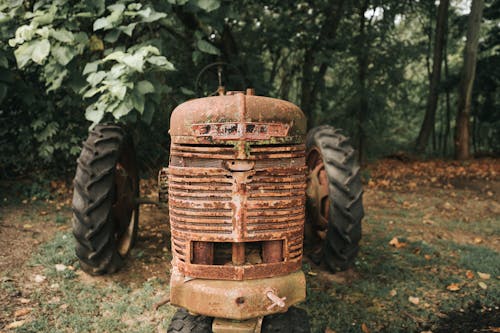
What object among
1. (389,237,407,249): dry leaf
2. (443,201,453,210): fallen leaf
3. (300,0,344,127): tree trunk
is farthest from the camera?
(300,0,344,127): tree trunk

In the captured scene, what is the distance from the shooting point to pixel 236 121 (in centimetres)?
215

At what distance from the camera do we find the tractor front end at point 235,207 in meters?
2.10

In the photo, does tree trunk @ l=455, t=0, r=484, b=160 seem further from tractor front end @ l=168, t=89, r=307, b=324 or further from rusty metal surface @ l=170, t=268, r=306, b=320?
rusty metal surface @ l=170, t=268, r=306, b=320

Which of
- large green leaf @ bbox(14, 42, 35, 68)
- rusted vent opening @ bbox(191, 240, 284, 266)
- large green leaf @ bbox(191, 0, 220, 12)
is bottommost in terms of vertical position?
rusted vent opening @ bbox(191, 240, 284, 266)

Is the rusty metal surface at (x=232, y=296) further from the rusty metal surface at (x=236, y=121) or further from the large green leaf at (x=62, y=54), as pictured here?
the large green leaf at (x=62, y=54)

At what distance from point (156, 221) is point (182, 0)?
8.86ft

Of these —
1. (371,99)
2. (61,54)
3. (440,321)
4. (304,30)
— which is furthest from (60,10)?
(371,99)

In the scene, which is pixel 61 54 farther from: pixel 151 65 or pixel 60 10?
pixel 151 65

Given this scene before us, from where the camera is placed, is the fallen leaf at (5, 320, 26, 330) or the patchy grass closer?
the fallen leaf at (5, 320, 26, 330)

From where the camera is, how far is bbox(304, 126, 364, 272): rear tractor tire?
10.6 ft

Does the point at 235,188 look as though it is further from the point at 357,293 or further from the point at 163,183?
the point at 357,293

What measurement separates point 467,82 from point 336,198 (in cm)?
982

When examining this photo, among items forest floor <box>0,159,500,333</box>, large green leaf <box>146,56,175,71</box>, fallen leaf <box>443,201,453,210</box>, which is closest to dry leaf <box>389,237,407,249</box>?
forest floor <box>0,159,500,333</box>

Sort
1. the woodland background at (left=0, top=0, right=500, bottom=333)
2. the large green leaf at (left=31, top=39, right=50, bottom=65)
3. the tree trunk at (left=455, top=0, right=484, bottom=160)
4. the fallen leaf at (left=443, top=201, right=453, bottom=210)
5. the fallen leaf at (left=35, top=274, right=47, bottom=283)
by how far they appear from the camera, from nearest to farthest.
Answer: the woodland background at (left=0, top=0, right=500, bottom=333) → the large green leaf at (left=31, top=39, right=50, bottom=65) → the fallen leaf at (left=35, top=274, right=47, bottom=283) → the fallen leaf at (left=443, top=201, right=453, bottom=210) → the tree trunk at (left=455, top=0, right=484, bottom=160)
